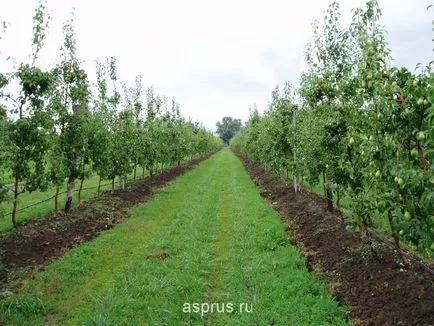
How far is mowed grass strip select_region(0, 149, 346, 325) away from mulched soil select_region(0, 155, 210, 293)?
490 millimetres

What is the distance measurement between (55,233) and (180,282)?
4.44m

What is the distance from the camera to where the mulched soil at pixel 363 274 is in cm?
546

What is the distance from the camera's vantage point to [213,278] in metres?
7.85

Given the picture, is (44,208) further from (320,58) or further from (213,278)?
(320,58)

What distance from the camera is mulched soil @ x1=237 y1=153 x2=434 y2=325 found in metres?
5.46

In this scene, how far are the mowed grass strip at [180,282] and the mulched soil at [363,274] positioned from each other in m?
0.32

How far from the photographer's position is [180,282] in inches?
291

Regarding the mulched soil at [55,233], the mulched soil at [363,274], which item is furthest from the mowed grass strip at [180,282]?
the mulched soil at [55,233]

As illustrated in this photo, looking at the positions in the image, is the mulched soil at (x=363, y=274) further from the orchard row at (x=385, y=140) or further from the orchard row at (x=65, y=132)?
the orchard row at (x=65, y=132)

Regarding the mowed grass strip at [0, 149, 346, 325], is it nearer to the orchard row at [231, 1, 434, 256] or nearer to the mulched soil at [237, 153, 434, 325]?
the mulched soil at [237, 153, 434, 325]

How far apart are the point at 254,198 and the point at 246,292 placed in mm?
9916

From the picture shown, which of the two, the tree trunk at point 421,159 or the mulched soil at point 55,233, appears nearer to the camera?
the tree trunk at point 421,159

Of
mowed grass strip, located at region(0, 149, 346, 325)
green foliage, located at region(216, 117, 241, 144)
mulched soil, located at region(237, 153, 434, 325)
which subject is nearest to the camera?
mulched soil, located at region(237, 153, 434, 325)

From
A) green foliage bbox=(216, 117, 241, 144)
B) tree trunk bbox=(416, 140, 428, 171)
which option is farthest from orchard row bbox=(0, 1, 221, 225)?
green foliage bbox=(216, 117, 241, 144)
